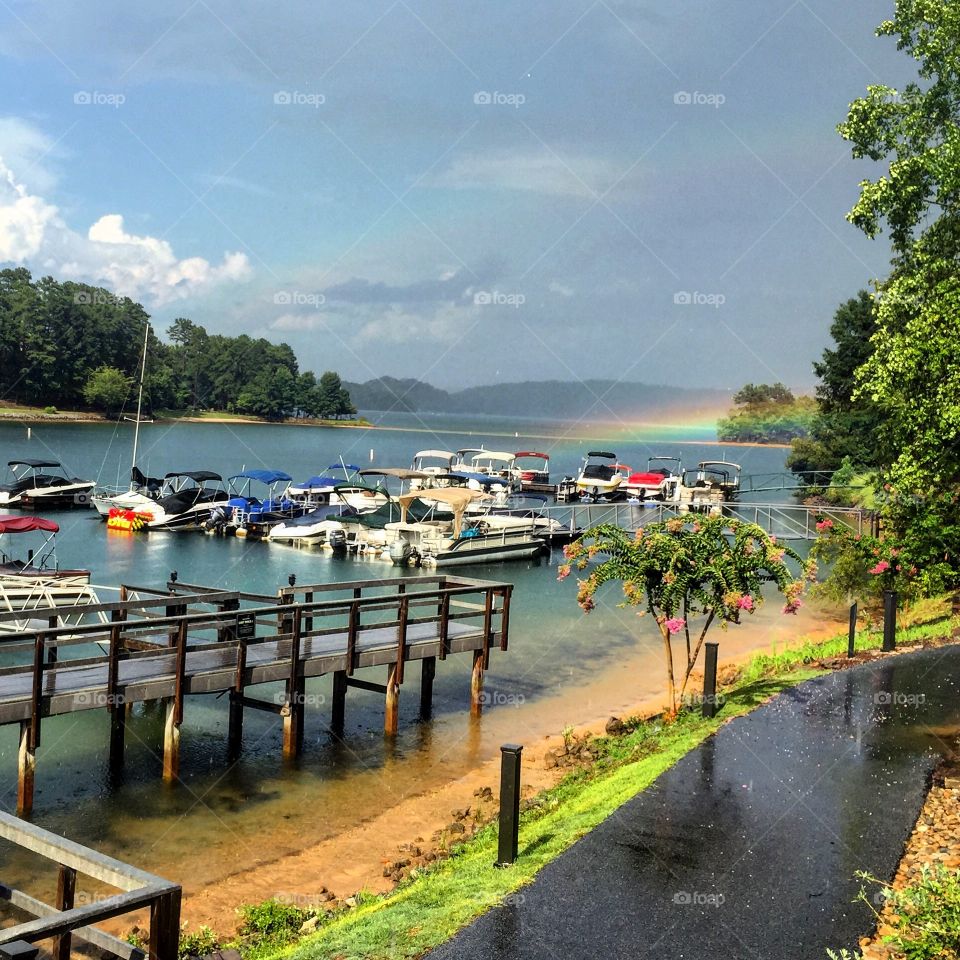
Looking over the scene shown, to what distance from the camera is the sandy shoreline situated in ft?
38.2

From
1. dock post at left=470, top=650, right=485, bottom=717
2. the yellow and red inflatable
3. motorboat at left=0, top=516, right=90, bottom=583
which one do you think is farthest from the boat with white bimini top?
dock post at left=470, top=650, right=485, bottom=717

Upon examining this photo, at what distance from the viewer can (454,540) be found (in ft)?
145

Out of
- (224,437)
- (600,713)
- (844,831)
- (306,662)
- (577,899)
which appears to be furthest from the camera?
(224,437)

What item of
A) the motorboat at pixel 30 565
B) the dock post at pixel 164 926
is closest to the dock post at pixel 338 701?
the motorboat at pixel 30 565

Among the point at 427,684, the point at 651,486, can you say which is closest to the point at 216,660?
the point at 427,684

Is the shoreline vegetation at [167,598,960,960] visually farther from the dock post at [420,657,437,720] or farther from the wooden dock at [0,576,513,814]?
the wooden dock at [0,576,513,814]

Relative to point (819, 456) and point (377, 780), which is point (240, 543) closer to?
point (377, 780)

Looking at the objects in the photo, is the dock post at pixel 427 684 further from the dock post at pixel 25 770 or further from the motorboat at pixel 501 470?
the motorboat at pixel 501 470

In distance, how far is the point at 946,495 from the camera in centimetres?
2598

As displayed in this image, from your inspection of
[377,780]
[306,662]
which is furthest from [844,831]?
[306,662]

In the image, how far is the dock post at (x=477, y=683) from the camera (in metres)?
20.0

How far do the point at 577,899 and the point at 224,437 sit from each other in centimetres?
16897

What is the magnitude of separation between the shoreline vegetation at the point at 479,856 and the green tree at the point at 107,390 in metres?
144

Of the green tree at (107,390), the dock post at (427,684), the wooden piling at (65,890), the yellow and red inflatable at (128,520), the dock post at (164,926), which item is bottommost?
the yellow and red inflatable at (128,520)
